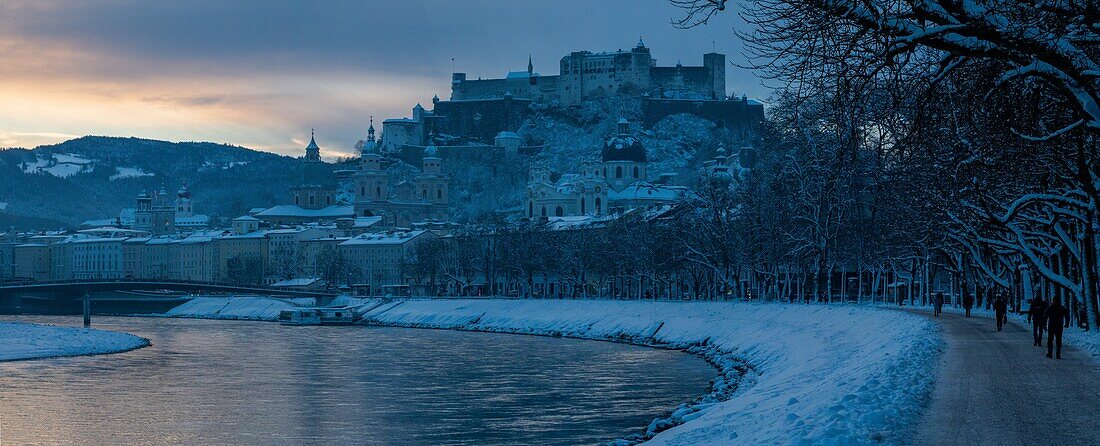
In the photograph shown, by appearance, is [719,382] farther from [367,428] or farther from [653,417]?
[367,428]

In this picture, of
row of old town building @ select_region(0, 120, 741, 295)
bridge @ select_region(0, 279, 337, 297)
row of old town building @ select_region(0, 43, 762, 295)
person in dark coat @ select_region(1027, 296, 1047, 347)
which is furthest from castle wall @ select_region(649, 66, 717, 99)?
person in dark coat @ select_region(1027, 296, 1047, 347)

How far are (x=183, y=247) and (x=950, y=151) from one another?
152m

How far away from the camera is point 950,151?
27.1 meters

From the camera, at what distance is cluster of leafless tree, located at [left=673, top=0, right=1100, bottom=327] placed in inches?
486

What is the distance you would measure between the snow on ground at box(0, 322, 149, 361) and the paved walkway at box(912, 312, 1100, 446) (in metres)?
35.7

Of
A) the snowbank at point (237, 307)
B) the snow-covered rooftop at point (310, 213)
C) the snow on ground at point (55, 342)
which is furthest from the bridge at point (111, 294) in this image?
the snow-covered rooftop at point (310, 213)

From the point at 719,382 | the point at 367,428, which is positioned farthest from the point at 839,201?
the point at 367,428

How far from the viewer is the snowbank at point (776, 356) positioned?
1559 cm

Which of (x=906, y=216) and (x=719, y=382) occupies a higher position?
(x=906, y=216)

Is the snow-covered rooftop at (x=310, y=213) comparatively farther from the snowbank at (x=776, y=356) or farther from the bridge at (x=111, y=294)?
the snowbank at (x=776, y=356)

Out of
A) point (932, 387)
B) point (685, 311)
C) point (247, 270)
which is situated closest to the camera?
point (932, 387)

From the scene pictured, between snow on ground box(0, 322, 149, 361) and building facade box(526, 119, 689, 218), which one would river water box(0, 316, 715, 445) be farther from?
building facade box(526, 119, 689, 218)

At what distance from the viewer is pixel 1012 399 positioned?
52.9 feet

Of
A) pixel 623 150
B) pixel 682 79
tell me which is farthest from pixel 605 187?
pixel 682 79
